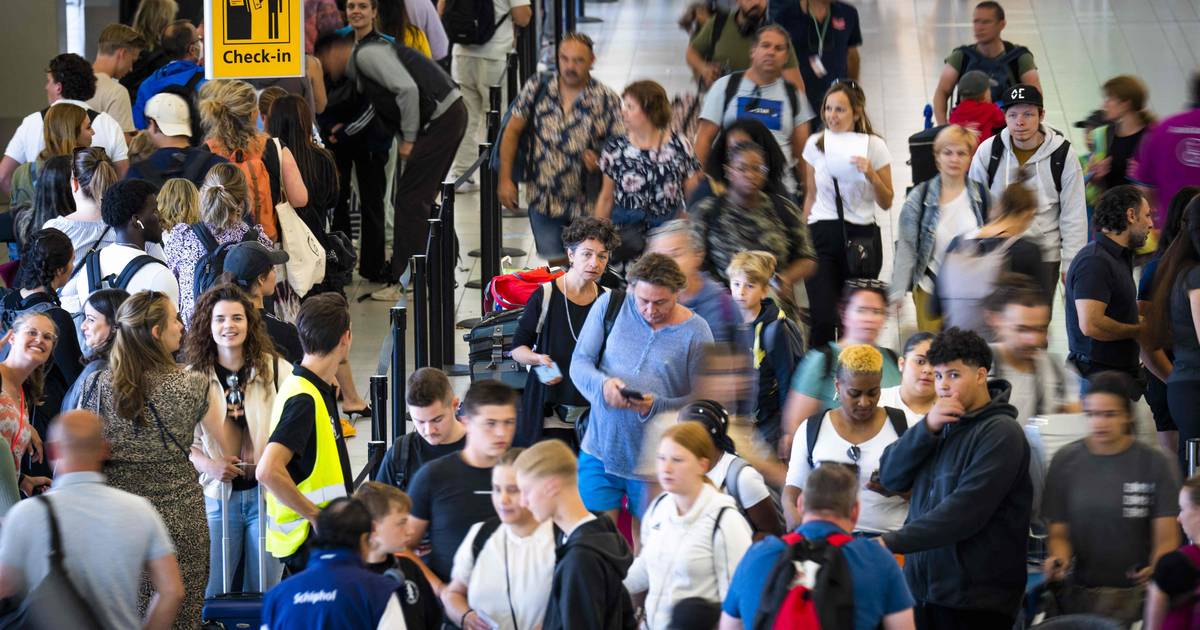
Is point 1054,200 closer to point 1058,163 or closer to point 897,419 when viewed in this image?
point 1058,163

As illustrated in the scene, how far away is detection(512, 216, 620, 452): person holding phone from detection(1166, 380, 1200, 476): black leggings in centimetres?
280

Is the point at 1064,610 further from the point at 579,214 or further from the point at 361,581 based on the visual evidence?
the point at 579,214

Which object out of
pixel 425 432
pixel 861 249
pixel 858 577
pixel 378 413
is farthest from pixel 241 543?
pixel 861 249

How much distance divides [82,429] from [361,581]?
119 centimetres

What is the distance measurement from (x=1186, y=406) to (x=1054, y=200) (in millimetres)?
2067

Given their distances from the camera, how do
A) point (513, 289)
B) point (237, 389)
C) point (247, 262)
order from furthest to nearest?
point (513, 289)
point (247, 262)
point (237, 389)

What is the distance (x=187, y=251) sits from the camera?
889cm

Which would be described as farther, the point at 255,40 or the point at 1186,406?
the point at 255,40

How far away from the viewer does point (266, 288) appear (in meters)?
8.24

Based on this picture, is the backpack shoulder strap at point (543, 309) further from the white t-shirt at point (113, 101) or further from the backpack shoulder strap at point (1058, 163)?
the white t-shirt at point (113, 101)

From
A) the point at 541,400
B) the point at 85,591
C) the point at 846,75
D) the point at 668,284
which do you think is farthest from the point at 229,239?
the point at 846,75

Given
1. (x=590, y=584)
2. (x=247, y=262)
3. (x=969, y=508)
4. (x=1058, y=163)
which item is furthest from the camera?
(x=1058, y=163)

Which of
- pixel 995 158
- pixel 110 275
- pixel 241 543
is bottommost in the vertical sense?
pixel 241 543

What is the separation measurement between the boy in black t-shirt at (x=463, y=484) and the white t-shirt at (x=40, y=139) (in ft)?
16.6
